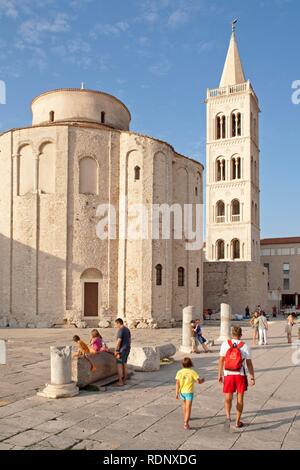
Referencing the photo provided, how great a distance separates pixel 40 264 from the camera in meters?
24.1

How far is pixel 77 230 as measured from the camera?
2464cm

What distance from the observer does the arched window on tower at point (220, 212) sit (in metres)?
48.7

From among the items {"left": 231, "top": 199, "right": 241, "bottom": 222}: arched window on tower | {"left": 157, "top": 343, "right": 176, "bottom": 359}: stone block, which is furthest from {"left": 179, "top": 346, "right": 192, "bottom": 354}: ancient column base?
{"left": 231, "top": 199, "right": 241, "bottom": 222}: arched window on tower

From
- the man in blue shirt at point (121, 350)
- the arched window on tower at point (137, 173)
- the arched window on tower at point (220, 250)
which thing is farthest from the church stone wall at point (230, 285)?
the man in blue shirt at point (121, 350)

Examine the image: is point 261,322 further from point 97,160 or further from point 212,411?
point 97,160

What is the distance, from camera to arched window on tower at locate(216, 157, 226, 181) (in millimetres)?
49281

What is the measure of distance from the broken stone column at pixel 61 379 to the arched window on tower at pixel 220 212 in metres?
40.6

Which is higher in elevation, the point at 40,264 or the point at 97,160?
the point at 97,160

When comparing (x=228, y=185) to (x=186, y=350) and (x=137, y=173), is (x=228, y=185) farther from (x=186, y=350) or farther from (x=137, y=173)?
(x=186, y=350)

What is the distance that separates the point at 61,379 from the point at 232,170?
42311mm

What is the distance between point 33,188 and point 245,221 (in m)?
27.8

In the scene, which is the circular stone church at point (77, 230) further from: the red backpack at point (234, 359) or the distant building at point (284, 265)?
the distant building at point (284, 265)
